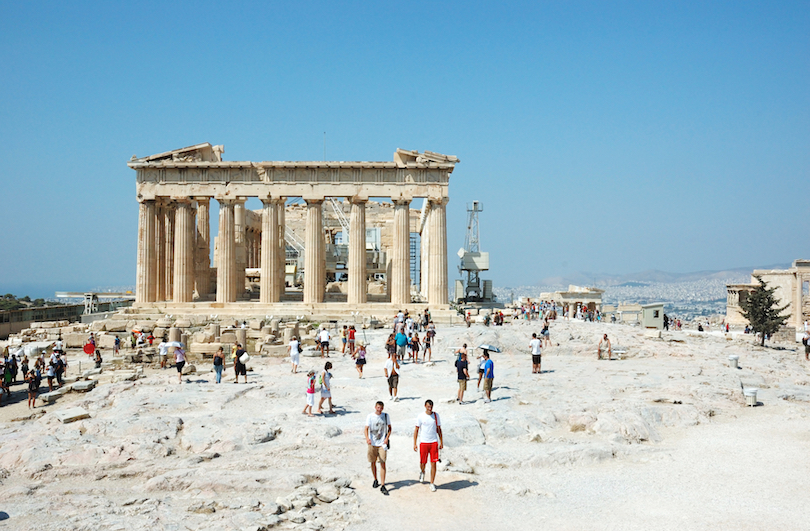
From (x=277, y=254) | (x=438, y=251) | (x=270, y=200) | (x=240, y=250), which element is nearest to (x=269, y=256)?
(x=277, y=254)

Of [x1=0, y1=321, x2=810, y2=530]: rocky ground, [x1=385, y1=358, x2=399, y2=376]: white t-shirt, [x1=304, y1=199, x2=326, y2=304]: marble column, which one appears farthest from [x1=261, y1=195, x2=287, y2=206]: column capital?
[x1=385, y1=358, x2=399, y2=376]: white t-shirt

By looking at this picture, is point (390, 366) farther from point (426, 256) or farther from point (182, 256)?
point (426, 256)

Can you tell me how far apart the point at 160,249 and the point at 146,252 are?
2175mm

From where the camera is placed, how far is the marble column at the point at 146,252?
1661 inches

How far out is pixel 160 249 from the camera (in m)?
44.6

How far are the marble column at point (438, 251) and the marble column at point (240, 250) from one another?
13.3m

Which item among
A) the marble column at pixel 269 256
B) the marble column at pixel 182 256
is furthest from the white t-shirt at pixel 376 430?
the marble column at pixel 182 256

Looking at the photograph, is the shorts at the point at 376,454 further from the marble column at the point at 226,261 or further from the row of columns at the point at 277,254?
the marble column at the point at 226,261

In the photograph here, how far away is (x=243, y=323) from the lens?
116ft

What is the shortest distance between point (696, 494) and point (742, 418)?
22.3ft

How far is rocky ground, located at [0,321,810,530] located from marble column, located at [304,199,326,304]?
1977cm

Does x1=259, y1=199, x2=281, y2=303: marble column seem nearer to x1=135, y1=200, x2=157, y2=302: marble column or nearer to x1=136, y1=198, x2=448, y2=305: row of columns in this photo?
x1=136, y1=198, x2=448, y2=305: row of columns

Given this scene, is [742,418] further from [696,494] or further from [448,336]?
[448,336]

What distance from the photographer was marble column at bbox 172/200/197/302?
4203cm
